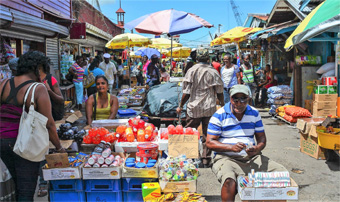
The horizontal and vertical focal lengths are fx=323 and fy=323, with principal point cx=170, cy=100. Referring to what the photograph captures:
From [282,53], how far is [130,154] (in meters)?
11.4

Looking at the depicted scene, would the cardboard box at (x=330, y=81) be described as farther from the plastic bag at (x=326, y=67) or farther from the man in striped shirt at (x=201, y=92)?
the man in striped shirt at (x=201, y=92)

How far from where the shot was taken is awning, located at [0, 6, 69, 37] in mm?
6207

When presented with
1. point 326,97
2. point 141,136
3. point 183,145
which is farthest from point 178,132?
point 326,97

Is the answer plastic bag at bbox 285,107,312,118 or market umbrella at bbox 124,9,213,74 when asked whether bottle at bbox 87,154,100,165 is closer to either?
market umbrella at bbox 124,9,213,74

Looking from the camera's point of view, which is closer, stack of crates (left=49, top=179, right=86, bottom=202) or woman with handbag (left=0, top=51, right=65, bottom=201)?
woman with handbag (left=0, top=51, right=65, bottom=201)

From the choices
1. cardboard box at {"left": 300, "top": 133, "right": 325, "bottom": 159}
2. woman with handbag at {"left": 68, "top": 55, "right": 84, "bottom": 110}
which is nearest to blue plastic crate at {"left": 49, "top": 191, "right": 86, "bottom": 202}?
cardboard box at {"left": 300, "top": 133, "right": 325, "bottom": 159}

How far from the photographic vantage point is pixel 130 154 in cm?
440

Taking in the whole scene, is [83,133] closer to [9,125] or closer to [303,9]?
[9,125]

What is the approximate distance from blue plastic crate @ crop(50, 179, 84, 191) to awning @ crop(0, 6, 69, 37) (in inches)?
148

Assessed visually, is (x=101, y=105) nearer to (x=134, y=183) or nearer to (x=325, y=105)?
(x=134, y=183)

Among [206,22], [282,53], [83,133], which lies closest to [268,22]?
[282,53]

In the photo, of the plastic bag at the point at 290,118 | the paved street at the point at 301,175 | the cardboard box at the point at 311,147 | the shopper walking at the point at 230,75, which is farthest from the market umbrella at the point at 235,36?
the cardboard box at the point at 311,147

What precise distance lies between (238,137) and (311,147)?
3.38 metres

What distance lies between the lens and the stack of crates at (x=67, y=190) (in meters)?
3.69
